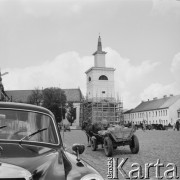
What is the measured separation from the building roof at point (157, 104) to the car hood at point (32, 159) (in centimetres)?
8982

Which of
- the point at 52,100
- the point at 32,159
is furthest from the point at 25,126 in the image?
the point at 52,100

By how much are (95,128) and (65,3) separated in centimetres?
995

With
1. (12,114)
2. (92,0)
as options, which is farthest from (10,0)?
(12,114)

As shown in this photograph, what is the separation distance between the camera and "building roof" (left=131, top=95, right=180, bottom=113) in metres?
92.8

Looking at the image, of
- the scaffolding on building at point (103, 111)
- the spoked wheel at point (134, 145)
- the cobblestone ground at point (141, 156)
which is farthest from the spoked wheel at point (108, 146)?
the scaffolding on building at point (103, 111)

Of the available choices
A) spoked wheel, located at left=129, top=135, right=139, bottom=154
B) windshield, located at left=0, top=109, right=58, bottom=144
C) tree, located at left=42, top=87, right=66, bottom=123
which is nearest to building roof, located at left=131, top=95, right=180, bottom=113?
tree, located at left=42, top=87, right=66, bottom=123

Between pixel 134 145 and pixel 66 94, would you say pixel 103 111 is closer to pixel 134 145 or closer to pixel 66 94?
pixel 134 145

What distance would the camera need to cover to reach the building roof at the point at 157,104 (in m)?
92.8

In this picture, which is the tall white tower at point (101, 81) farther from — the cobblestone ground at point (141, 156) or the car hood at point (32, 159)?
the car hood at point (32, 159)

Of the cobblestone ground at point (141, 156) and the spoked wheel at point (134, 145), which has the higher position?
the spoked wheel at point (134, 145)

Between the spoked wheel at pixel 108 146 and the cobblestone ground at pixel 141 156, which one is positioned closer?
the cobblestone ground at pixel 141 156

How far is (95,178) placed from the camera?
3.11 metres

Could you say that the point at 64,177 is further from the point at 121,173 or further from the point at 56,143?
the point at 121,173

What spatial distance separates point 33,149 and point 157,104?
327ft
